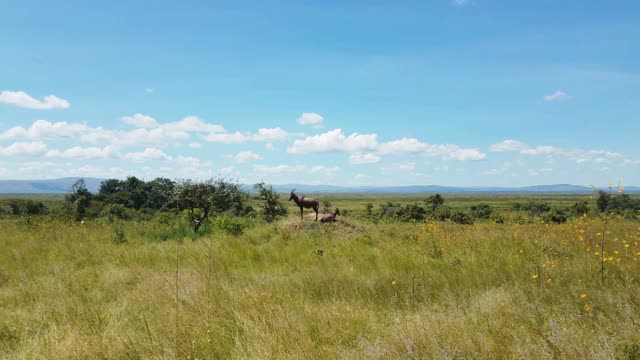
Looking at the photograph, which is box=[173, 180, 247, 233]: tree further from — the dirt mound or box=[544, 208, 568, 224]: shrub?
box=[544, 208, 568, 224]: shrub

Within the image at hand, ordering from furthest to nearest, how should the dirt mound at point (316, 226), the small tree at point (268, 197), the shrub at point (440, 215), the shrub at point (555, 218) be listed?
the small tree at point (268, 197), the shrub at point (555, 218), the shrub at point (440, 215), the dirt mound at point (316, 226)

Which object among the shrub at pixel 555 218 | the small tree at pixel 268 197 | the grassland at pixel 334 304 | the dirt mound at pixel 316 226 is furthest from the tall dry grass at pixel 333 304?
the small tree at pixel 268 197

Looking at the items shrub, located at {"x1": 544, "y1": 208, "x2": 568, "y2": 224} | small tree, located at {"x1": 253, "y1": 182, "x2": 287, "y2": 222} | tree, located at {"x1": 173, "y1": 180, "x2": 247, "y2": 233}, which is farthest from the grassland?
small tree, located at {"x1": 253, "y1": 182, "x2": 287, "y2": 222}

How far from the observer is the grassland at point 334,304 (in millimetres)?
3998

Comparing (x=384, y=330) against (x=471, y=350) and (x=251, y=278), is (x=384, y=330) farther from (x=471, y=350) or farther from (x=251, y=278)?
(x=251, y=278)

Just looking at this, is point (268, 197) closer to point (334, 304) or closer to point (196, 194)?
point (196, 194)

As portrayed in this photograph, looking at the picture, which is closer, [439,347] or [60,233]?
[439,347]

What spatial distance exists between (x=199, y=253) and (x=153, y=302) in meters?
4.18

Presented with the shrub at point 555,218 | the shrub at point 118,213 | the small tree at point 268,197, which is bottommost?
the shrub at point 555,218

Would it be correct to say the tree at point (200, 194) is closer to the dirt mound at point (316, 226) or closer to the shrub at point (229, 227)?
the shrub at point (229, 227)

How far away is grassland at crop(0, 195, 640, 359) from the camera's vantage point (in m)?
4.00

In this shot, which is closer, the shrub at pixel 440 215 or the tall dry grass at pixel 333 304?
the tall dry grass at pixel 333 304

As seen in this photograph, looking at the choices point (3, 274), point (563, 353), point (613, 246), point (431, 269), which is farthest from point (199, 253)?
point (613, 246)

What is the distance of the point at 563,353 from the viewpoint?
137 inches
